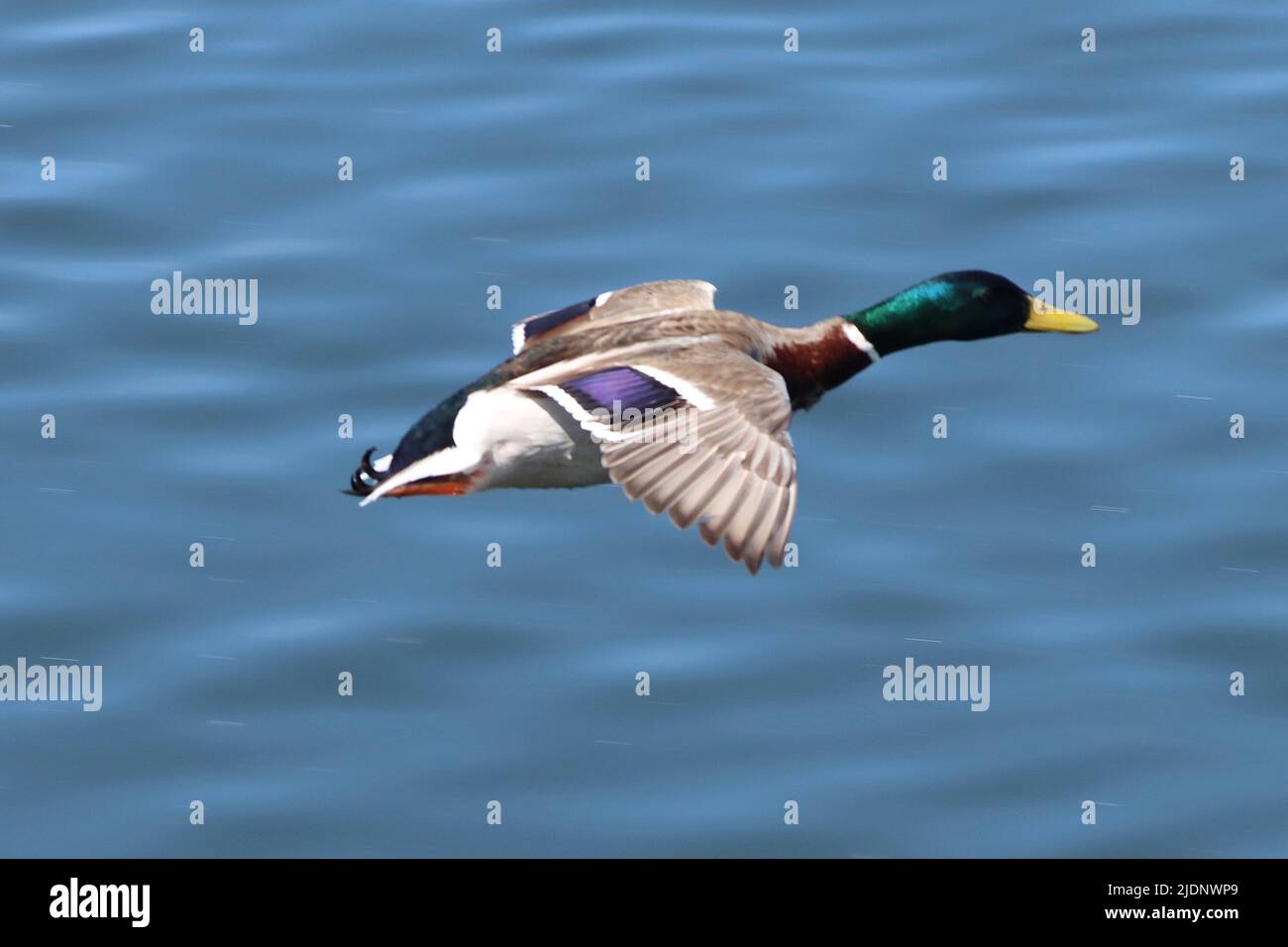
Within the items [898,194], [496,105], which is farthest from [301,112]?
[898,194]

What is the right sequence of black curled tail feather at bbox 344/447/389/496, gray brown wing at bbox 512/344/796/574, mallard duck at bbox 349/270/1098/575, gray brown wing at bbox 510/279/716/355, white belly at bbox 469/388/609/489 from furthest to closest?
gray brown wing at bbox 510/279/716/355 < black curled tail feather at bbox 344/447/389/496 < white belly at bbox 469/388/609/489 < mallard duck at bbox 349/270/1098/575 < gray brown wing at bbox 512/344/796/574

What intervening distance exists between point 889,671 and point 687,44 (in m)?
6.68

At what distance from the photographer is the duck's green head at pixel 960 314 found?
13.2m

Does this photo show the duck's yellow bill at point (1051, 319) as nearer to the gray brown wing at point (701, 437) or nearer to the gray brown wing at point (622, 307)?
the gray brown wing at point (622, 307)

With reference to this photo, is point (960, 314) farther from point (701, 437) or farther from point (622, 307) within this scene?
point (701, 437)

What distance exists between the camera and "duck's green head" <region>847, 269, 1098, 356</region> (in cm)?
1317

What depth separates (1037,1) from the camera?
22.0 meters

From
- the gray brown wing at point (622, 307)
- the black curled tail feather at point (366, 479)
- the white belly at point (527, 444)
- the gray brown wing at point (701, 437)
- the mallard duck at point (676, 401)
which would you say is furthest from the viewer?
the gray brown wing at point (622, 307)

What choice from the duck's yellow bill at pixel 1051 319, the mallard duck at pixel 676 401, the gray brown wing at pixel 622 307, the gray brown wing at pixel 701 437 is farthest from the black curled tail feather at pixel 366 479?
the duck's yellow bill at pixel 1051 319

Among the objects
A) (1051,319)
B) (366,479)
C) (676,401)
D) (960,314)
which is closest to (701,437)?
(676,401)

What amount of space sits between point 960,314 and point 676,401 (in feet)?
7.34

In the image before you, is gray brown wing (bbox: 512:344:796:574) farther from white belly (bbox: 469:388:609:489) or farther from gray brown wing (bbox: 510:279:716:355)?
gray brown wing (bbox: 510:279:716:355)

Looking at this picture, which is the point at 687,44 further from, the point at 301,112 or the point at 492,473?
the point at 492,473

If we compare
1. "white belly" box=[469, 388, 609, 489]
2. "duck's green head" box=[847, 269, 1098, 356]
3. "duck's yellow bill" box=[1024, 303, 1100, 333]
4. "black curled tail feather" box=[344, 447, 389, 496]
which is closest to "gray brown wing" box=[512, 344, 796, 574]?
"white belly" box=[469, 388, 609, 489]
